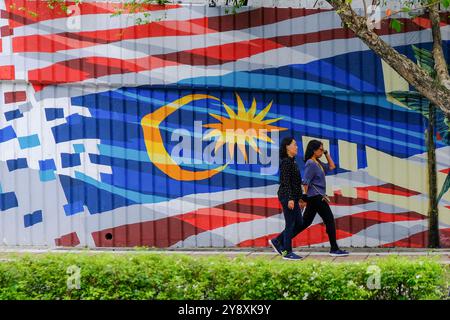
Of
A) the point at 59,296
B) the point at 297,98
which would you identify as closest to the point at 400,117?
the point at 297,98

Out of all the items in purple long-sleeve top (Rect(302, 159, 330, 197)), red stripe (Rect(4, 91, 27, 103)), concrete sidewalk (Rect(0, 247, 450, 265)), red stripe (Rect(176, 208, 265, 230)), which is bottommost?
concrete sidewalk (Rect(0, 247, 450, 265))

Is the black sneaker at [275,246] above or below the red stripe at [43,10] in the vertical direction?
below

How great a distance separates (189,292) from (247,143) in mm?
5789

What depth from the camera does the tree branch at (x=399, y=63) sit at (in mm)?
10125

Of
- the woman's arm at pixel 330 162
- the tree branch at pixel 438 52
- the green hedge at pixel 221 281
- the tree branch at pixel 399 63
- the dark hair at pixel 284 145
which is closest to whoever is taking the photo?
the green hedge at pixel 221 281

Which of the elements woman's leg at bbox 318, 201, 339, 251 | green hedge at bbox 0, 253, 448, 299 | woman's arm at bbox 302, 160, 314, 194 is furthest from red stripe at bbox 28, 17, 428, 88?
green hedge at bbox 0, 253, 448, 299

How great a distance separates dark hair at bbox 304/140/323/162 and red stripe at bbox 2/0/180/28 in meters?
3.31

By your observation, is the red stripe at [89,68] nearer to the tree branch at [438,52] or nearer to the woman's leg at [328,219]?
the woman's leg at [328,219]

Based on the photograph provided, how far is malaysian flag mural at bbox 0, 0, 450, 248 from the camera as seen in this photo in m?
12.3

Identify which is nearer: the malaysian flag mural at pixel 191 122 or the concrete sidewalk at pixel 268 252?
the concrete sidewalk at pixel 268 252

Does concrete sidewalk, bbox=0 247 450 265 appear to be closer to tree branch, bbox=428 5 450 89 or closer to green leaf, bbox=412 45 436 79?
tree branch, bbox=428 5 450 89

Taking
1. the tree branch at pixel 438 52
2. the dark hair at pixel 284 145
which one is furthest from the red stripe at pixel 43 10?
the tree branch at pixel 438 52

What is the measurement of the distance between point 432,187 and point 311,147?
96.2 inches

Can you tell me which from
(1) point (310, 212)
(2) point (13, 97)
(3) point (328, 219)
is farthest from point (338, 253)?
(2) point (13, 97)
